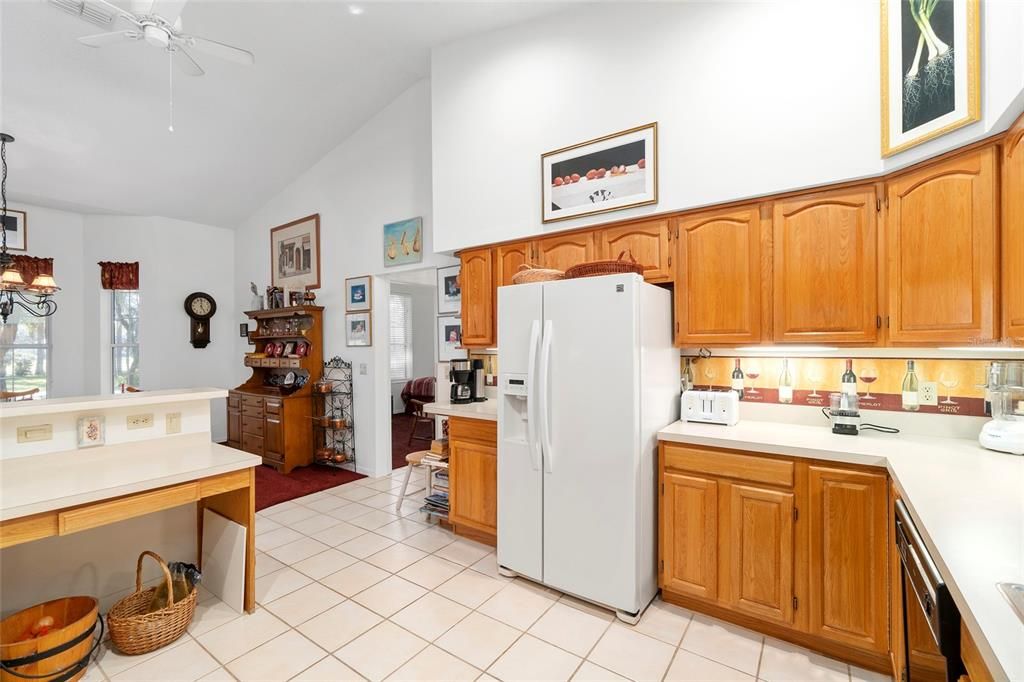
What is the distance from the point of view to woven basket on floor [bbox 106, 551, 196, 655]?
203 cm

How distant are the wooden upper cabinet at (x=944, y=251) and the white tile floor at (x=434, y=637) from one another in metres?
1.52

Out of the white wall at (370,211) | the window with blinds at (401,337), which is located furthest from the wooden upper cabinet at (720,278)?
the window with blinds at (401,337)

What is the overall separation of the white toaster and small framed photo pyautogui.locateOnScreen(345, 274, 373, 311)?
339cm

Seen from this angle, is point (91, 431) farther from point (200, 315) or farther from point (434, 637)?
point (200, 315)

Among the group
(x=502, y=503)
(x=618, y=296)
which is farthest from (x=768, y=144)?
(x=502, y=503)

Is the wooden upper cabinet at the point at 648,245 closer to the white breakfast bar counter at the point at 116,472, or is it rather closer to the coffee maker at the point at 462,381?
the coffee maker at the point at 462,381

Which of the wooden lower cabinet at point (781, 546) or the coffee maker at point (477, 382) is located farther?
the coffee maker at point (477, 382)

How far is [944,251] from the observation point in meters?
1.95

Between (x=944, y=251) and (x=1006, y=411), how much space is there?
0.73m

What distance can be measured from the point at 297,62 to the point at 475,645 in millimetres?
4354

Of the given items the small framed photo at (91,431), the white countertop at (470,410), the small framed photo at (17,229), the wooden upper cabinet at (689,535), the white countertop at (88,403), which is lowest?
the wooden upper cabinet at (689,535)

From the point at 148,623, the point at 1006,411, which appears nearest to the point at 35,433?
the point at 148,623

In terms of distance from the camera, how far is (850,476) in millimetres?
1927

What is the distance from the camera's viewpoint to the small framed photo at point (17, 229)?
4.96 meters
